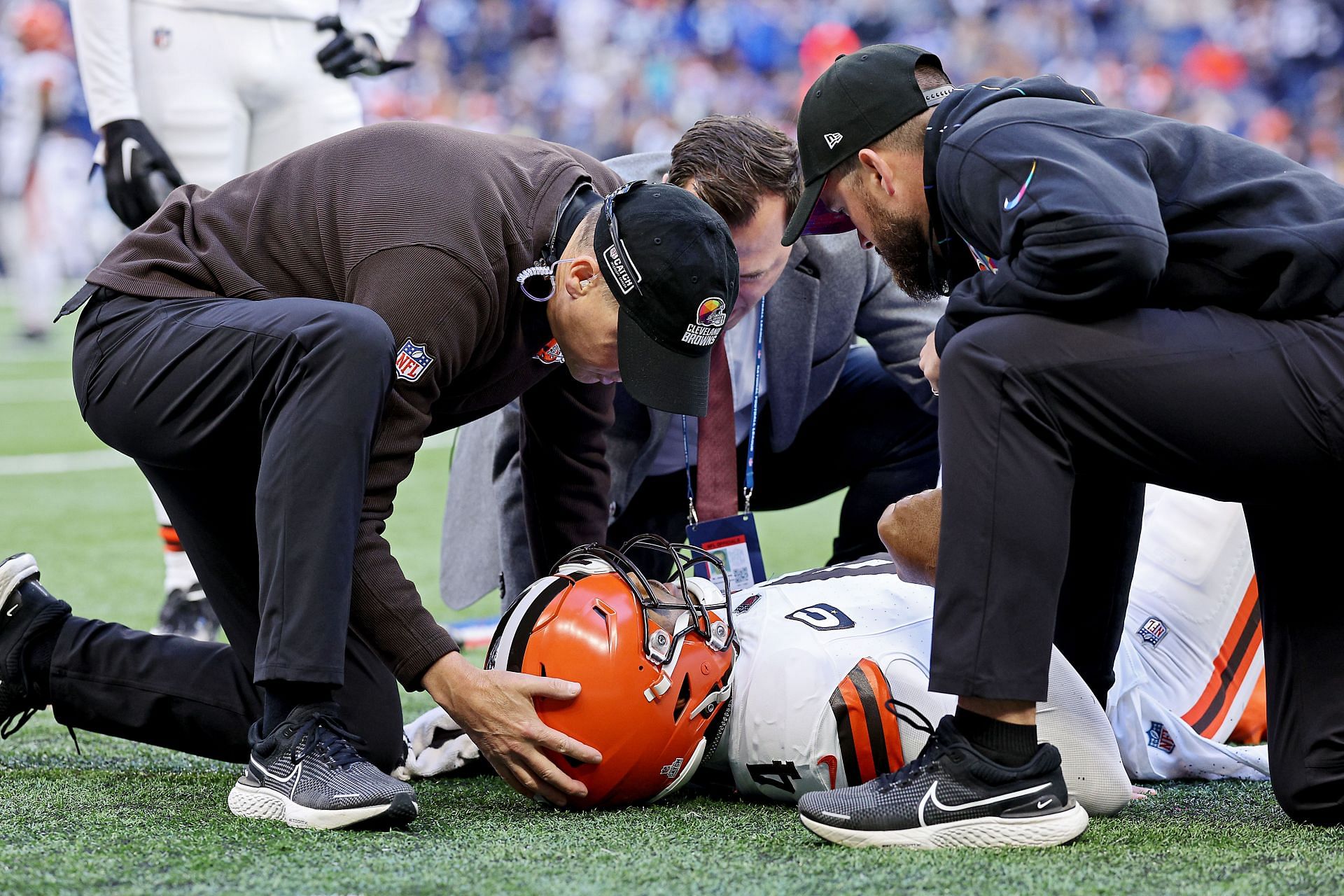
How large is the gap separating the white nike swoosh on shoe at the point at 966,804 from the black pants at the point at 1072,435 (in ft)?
0.49

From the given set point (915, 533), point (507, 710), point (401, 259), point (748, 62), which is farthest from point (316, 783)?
point (748, 62)

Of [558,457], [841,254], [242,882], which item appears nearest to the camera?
[242,882]

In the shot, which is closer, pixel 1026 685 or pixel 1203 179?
pixel 1026 685

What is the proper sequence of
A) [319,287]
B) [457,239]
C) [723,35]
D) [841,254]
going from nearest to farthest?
[457,239] → [319,287] → [841,254] → [723,35]

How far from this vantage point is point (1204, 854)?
2.07 m

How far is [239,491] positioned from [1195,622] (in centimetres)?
204

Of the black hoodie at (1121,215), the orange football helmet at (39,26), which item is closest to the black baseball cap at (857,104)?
the black hoodie at (1121,215)

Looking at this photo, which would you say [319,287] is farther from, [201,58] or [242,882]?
[201,58]

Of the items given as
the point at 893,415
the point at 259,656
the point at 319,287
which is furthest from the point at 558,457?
the point at 893,415

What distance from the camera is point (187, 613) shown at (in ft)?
12.8

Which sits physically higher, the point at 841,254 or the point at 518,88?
the point at 841,254

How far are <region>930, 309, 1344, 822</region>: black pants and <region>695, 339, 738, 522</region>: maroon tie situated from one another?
1.46 meters

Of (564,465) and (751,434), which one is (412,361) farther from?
(751,434)

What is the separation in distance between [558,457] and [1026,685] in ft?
4.19
